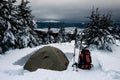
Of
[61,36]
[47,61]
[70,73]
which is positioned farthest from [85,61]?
Result: [61,36]

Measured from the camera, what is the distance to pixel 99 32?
1948cm

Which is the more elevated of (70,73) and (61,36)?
(70,73)

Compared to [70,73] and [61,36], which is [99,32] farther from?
[61,36]

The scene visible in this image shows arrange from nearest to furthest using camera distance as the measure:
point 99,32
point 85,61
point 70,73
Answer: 1. point 70,73
2. point 85,61
3. point 99,32

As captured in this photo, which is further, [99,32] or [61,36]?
[61,36]

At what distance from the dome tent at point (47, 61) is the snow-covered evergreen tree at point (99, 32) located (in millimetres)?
6338

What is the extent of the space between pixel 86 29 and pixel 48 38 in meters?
34.1

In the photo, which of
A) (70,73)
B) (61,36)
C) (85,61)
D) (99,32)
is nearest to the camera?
(70,73)

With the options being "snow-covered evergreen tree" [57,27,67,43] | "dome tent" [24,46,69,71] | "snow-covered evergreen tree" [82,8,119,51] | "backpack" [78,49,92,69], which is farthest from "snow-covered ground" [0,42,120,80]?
"snow-covered evergreen tree" [57,27,67,43]

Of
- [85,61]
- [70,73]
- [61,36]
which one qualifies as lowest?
[61,36]

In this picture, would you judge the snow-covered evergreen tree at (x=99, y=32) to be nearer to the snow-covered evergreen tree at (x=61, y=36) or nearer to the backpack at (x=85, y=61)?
the backpack at (x=85, y=61)

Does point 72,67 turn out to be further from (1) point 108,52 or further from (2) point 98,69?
(1) point 108,52

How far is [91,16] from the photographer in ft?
68.3

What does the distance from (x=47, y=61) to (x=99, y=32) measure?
787 cm
